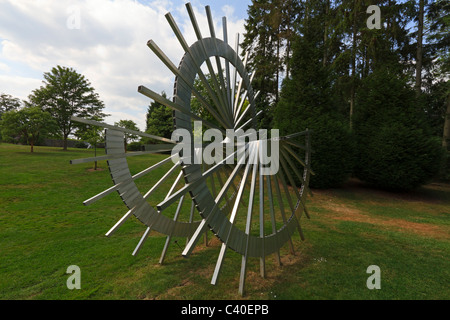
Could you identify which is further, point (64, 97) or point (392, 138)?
point (64, 97)

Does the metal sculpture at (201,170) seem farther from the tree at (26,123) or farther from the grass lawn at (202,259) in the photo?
the tree at (26,123)

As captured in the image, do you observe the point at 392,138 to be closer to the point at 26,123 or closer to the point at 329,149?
the point at 329,149

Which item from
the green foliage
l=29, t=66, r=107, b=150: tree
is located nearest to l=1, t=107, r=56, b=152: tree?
l=29, t=66, r=107, b=150: tree

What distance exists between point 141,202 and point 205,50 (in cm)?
293

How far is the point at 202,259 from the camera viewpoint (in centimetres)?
494

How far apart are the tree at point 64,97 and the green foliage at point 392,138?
29.3 m

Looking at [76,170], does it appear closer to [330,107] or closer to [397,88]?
[330,107]

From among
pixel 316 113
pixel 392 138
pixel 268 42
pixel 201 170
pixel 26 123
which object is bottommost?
pixel 201 170

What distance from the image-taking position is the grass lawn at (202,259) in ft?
12.4

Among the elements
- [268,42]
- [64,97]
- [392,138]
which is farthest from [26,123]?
[392,138]

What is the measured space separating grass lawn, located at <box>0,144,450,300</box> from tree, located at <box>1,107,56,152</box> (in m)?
16.2

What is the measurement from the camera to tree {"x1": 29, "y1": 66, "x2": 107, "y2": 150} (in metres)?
28.9

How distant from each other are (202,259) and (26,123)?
85.0 ft
